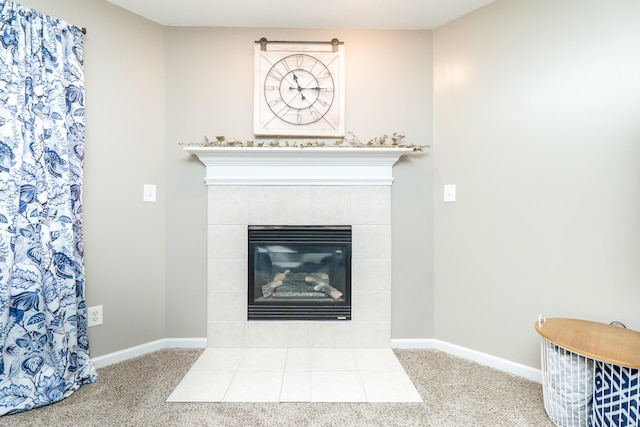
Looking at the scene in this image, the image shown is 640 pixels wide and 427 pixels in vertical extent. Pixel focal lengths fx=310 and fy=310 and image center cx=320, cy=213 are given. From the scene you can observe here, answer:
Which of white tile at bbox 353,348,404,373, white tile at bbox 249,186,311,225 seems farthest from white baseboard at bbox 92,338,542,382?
white tile at bbox 249,186,311,225

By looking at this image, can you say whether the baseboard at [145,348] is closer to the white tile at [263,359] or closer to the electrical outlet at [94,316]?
the electrical outlet at [94,316]

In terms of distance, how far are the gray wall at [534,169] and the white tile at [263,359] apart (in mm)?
1168

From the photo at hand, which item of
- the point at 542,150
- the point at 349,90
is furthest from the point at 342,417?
the point at 349,90

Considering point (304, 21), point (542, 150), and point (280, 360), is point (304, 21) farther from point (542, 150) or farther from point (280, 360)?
point (280, 360)

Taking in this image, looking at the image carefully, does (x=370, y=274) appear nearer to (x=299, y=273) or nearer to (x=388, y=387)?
(x=299, y=273)

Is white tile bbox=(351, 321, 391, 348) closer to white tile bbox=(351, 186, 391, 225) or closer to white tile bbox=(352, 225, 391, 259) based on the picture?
white tile bbox=(352, 225, 391, 259)

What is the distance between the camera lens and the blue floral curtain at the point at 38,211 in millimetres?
1606

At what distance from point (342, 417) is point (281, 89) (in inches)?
83.6

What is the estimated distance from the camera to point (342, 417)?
1.56 metres

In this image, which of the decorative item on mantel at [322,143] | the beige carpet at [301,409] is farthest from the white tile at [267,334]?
the decorative item on mantel at [322,143]

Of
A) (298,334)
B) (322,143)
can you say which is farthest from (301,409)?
(322,143)

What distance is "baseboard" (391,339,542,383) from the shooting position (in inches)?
74.7

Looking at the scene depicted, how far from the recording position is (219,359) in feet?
6.96

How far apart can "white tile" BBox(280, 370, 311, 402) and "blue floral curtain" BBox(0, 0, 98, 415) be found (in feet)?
3.76
